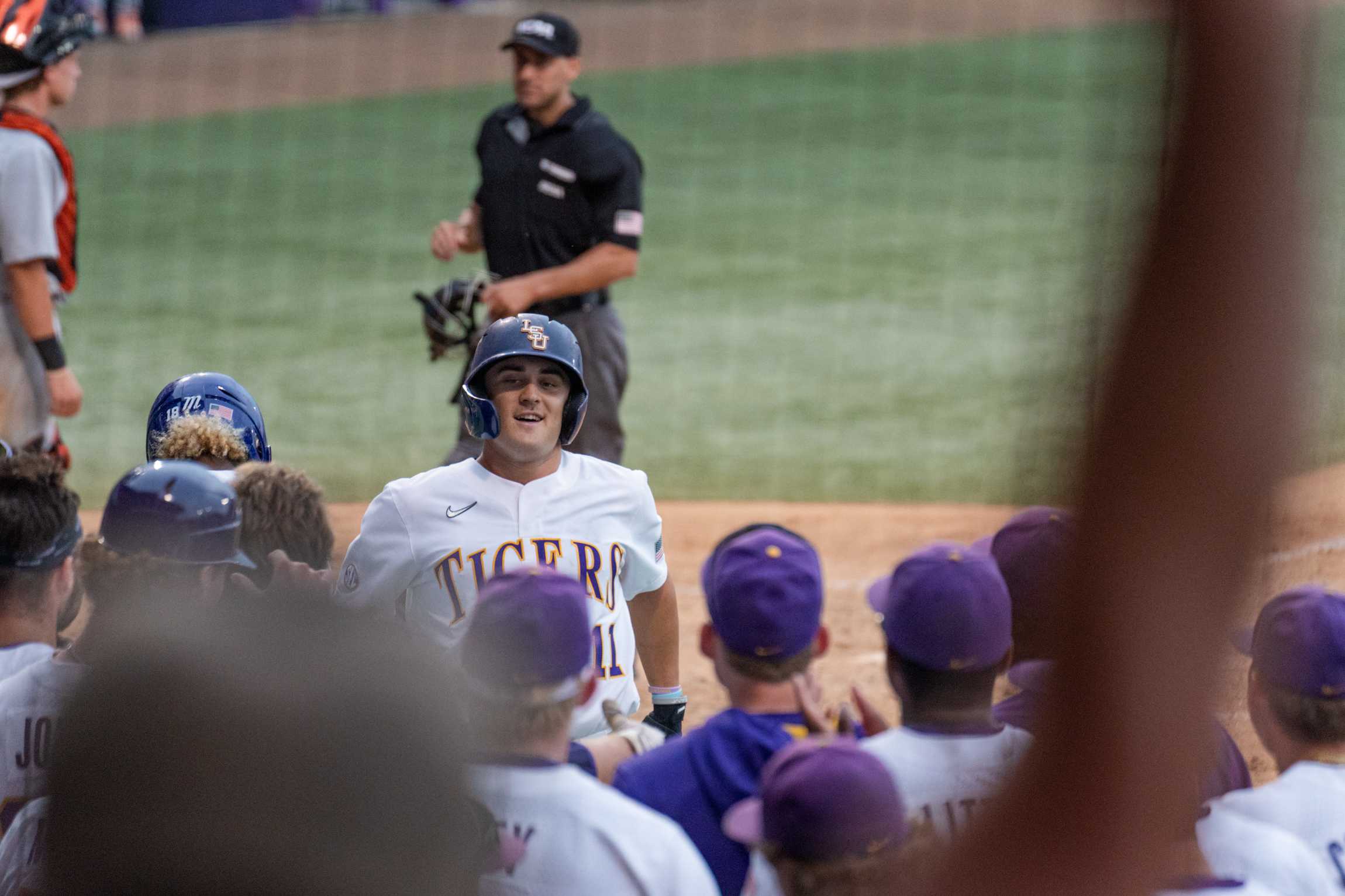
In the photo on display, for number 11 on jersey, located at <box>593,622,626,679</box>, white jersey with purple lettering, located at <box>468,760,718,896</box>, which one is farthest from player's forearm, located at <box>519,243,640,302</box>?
white jersey with purple lettering, located at <box>468,760,718,896</box>

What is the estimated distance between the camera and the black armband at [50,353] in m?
5.66

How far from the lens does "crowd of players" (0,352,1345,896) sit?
2.11 feet

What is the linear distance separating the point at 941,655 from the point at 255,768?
1.95 m

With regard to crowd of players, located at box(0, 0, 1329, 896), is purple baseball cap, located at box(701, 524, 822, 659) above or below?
below

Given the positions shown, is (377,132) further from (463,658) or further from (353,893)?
(353,893)

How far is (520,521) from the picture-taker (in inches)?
133

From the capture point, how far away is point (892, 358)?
10438 mm

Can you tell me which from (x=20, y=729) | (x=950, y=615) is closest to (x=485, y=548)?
(x=20, y=729)

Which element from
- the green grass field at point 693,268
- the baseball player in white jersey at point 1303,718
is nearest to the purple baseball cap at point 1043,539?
the baseball player in white jersey at point 1303,718

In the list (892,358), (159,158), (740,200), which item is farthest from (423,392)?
(159,158)

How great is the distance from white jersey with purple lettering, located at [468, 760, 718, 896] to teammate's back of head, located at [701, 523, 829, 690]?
18.3 inches

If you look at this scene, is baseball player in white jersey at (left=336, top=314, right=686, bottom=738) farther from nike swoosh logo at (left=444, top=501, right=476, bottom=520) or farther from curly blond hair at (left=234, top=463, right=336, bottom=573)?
curly blond hair at (left=234, top=463, right=336, bottom=573)

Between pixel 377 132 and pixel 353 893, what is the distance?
16618mm

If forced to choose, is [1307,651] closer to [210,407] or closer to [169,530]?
[169,530]
